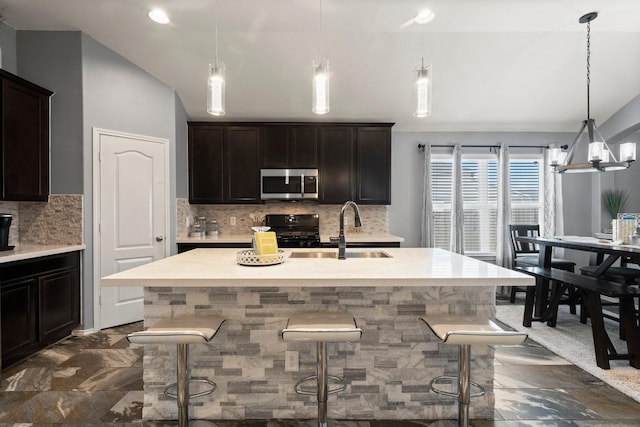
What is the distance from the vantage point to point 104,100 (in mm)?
3664

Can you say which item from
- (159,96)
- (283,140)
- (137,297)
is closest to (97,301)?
(137,297)

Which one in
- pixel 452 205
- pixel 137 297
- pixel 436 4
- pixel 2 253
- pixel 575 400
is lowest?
pixel 575 400

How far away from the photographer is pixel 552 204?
5090 mm

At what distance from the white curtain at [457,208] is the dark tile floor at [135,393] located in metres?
2.12

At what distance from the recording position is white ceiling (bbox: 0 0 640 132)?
3.16 metres

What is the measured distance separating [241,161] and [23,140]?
2288 mm

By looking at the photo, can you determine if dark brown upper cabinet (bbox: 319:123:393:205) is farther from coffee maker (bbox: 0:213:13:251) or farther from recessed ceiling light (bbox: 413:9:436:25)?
coffee maker (bbox: 0:213:13:251)

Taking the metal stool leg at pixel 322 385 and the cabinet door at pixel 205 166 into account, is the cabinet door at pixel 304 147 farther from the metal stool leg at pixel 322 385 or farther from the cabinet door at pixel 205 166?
the metal stool leg at pixel 322 385

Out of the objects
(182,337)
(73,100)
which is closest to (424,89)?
(182,337)

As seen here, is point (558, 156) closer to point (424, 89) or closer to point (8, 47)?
point (424, 89)

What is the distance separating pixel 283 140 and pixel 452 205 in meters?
2.73

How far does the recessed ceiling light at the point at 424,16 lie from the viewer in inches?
125

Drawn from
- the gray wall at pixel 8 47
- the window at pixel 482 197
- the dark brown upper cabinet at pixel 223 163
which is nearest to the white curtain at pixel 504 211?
the window at pixel 482 197

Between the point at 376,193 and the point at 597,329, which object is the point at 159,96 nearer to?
the point at 376,193
